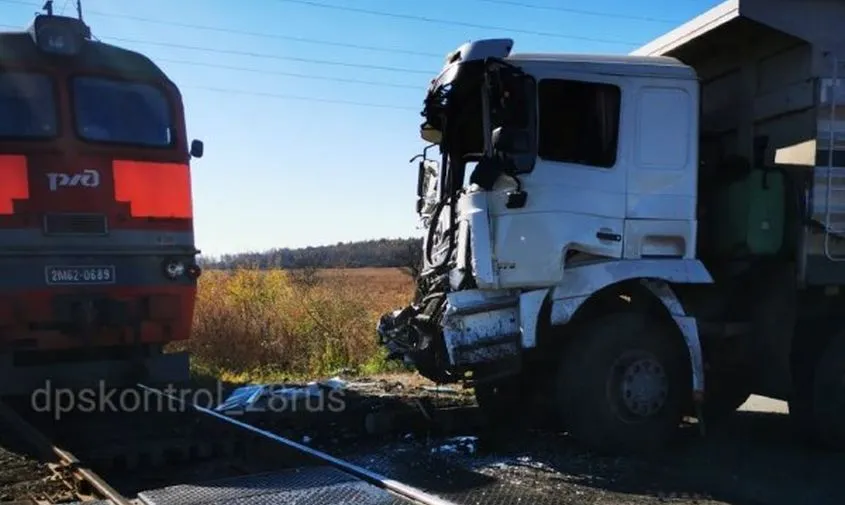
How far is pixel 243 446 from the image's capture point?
6.76m

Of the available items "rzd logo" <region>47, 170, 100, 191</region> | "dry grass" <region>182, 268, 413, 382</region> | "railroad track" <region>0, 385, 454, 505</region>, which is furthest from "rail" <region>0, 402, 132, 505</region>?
"dry grass" <region>182, 268, 413, 382</region>

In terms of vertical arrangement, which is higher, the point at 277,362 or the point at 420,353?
the point at 420,353

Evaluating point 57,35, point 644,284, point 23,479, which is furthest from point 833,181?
point 57,35

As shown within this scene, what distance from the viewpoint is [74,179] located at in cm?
771

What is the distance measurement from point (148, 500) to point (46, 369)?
2768mm

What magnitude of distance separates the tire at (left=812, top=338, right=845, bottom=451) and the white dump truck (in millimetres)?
12

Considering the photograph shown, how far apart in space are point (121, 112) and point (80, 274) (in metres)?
1.62

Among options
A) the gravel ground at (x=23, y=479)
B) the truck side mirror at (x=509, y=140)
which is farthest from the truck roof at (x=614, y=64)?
the gravel ground at (x=23, y=479)

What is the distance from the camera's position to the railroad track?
17.7 ft

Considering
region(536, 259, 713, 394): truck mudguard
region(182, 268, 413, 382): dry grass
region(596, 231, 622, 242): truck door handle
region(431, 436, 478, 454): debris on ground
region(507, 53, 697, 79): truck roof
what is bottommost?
region(182, 268, 413, 382): dry grass

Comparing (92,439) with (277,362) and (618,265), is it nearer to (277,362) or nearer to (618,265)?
(618,265)

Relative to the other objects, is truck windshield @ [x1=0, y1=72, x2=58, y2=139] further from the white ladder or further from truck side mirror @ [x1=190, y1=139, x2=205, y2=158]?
the white ladder

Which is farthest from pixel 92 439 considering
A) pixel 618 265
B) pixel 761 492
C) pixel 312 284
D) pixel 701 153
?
pixel 312 284

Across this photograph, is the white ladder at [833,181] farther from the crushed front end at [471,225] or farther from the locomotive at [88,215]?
the locomotive at [88,215]
